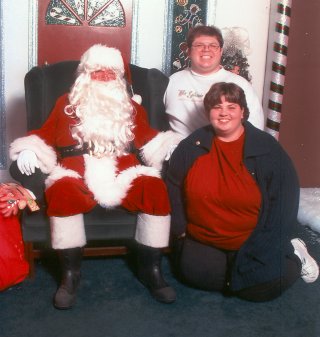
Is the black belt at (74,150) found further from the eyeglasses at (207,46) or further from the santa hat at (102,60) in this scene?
the eyeglasses at (207,46)

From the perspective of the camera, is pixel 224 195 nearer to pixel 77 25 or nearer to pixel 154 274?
pixel 154 274

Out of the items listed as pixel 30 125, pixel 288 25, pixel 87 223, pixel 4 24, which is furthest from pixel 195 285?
pixel 4 24

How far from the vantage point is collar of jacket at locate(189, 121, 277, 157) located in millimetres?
2678

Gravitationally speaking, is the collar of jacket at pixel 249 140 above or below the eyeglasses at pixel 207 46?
below

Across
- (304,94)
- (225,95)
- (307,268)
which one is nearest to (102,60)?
(225,95)

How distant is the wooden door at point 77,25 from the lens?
433 cm

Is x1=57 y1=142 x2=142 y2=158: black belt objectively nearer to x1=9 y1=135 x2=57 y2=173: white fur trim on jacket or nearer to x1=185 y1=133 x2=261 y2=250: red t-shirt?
x1=9 y1=135 x2=57 y2=173: white fur trim on jacket

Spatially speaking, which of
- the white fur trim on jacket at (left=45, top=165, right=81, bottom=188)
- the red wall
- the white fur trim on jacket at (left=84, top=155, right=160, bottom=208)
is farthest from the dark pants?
the red wall

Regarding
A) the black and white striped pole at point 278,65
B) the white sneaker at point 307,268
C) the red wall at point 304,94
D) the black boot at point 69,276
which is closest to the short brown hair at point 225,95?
the white sneaker at point 307,268

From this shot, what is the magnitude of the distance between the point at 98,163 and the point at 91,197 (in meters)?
0.25

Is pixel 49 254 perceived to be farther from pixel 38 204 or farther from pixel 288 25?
pixel 288 25

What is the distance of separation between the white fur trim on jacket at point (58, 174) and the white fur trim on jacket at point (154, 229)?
43cm

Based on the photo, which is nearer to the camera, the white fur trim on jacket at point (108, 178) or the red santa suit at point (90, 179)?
the red santa suit at point (90, 179)

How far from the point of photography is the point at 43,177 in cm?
→ 296
